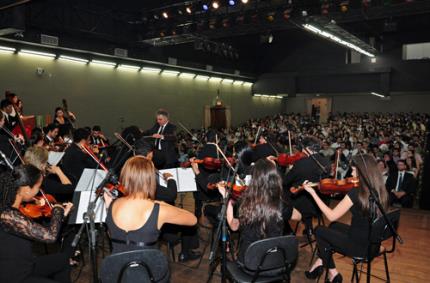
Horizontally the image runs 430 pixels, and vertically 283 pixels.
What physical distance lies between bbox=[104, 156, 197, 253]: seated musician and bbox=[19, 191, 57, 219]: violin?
3.89 feet

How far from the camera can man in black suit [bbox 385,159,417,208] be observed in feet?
25.1

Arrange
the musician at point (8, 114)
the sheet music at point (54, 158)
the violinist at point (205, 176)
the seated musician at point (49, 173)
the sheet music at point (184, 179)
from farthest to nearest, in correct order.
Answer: the musician at point (8, 114) < the violinist at point (205, 176) < the sheet music at point (54, 158) < the sheet music at point (184, 179) < the seated musician at point (49, 173)

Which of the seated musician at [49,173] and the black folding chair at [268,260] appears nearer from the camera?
the black folding chair at [268,260]

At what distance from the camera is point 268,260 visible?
2760 millimetres

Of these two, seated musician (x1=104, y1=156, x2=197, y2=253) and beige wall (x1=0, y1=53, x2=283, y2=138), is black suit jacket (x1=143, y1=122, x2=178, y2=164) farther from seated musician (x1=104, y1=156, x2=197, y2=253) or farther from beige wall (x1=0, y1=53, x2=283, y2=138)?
beige wall (x1=0, y1=53, x2=283, y2=138)

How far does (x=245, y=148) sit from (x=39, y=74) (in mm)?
Result: 8639

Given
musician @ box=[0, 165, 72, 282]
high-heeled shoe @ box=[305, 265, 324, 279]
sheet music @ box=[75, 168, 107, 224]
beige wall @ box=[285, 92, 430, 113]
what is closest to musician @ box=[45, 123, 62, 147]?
sheet music @ box=[75, 168, 107, 224]

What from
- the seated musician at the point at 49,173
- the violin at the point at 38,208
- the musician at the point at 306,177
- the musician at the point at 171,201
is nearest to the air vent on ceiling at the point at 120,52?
the seated musician at the point at 49,173

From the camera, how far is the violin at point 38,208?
3340mm

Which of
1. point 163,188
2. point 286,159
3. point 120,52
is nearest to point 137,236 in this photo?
point 163,188

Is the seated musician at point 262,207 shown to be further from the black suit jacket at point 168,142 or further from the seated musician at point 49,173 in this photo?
the black suit jacket at point 168,142

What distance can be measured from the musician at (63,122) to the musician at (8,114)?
76 centimetres

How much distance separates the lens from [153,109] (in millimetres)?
15031

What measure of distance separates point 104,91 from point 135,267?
11349 mm
